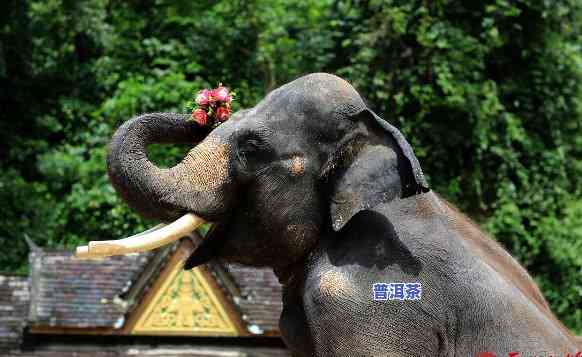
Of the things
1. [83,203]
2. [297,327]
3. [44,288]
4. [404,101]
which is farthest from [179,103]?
[297,327]

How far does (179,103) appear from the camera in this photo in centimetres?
1529

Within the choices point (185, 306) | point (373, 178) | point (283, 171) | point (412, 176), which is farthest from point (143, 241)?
point (185, 306)

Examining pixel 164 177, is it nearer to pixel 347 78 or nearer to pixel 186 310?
pixel 186 310

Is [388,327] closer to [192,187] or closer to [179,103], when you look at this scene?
[192,187]

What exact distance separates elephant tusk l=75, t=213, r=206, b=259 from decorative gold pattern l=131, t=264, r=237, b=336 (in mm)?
7653

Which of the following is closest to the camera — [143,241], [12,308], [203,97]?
[143,241]

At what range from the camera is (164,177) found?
4016 millimetres

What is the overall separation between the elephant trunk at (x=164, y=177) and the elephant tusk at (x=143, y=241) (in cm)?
4

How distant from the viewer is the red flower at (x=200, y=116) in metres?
4.25

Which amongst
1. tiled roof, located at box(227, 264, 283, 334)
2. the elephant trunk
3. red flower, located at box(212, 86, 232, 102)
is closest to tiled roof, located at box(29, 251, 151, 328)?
tiled roof, located at box(227, 264, 283, 334)

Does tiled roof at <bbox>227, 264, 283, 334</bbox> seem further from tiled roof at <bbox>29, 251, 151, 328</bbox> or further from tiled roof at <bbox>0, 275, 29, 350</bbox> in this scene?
tiled roof at <bbox>0, 275, 29, 350</bbox>

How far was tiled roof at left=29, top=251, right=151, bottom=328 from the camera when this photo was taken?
37.5ft

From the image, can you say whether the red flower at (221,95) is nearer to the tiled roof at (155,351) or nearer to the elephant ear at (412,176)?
the elephant ear at (412,176)

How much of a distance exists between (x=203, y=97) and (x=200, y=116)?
7 cm
